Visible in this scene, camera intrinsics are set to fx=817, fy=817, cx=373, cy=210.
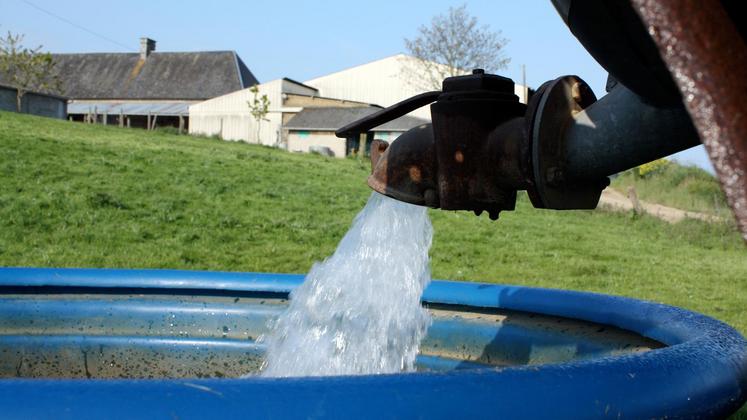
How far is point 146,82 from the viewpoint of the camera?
40312 mm

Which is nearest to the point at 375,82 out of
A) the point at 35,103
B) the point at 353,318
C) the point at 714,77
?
the point at 35,103

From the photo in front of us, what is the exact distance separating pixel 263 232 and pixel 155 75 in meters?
35.5

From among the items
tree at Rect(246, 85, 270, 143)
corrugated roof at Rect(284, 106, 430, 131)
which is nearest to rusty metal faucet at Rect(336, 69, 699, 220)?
corrugated roof at Rect(284, 106, 430, 131)

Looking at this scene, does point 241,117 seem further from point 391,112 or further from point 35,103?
point 391,112

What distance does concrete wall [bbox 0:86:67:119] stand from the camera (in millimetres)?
26188

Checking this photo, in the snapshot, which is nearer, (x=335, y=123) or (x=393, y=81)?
(x=335, y=123)

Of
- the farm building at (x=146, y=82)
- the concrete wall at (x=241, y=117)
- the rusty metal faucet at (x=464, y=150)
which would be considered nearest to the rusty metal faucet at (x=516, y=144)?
the rusty metal faucet at (x=464, y=150)

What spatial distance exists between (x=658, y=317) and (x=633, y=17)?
3.38ft

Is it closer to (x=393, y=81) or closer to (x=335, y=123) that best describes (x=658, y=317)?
(x=335, y=123)

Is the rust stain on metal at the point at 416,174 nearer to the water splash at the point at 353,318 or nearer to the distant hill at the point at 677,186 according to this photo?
Answer: the water splash at the point at 353,318

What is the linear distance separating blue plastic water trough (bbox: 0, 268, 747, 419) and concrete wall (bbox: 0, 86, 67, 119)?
2555 centimetres

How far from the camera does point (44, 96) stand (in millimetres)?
28188

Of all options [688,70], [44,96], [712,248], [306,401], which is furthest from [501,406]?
[44,96]

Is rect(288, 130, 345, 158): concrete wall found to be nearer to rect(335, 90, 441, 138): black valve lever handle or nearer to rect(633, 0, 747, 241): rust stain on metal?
rect(335, 90, 441, 138): black valve lever handle
